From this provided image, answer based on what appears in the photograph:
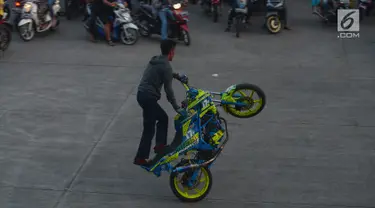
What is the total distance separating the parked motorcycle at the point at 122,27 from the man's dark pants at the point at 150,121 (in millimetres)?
6682

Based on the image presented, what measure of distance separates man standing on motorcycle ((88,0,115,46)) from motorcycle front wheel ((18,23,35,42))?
131 centimetres

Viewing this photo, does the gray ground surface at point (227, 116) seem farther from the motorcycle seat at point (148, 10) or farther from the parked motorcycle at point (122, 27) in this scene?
the motorcycle seat at point (148, 10)

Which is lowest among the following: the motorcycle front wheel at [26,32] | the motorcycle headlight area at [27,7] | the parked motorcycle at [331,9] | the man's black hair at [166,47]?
the parked motorcycle at [331,9]

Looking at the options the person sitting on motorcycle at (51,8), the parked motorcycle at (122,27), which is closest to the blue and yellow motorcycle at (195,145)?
the parked motorcycle at (122,27)

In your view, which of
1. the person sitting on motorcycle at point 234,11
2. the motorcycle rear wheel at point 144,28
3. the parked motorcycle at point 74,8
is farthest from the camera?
the parked motorcycle at point 74,8

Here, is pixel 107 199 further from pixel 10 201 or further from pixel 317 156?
pixel 317 156

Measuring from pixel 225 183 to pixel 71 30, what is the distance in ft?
28.4

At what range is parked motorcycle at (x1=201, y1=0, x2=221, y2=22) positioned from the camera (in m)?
16.2

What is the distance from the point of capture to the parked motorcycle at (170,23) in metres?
14.3

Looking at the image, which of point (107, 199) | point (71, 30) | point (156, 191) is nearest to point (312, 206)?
point (156, 191)

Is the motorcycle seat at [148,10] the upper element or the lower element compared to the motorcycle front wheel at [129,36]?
upper

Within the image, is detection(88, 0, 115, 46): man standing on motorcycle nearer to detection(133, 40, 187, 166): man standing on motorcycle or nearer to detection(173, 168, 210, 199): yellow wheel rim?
detection(133, 40, 187, 166): man standing on motorcycle

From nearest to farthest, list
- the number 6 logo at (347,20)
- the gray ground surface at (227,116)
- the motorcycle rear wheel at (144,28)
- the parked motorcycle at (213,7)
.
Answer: the gray ground surface at (227,116) < the motorcycle rear wheel at (144,28) < the number 6 logo at (347,20) < the parked motorcycle at (213,7)

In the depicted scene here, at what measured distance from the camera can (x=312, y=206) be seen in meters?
7.61
